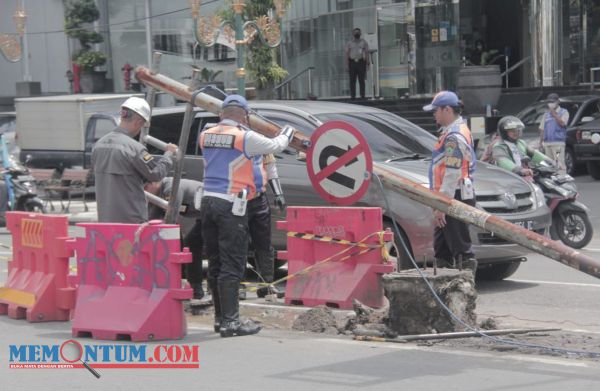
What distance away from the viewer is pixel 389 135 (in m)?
11.3

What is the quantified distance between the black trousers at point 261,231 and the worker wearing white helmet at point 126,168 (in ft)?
4.13

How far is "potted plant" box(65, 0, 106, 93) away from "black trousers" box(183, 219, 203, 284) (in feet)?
89.7

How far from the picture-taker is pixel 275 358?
292 inches

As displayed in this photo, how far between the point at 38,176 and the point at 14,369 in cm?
1458

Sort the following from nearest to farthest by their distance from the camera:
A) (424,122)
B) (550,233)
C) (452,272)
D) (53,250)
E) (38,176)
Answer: (452,272), (53,250), (550,233), (38,176), (424,122)

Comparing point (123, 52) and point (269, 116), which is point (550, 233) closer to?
point (269, 116)

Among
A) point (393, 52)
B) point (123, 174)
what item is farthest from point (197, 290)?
point (393, 52)

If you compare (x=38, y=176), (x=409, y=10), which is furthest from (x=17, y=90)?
(x=38, y=176)

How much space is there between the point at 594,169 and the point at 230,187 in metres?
16.5

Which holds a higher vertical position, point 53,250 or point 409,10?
point 409,10

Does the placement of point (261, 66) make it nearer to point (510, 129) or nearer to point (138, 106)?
point (510, 129)

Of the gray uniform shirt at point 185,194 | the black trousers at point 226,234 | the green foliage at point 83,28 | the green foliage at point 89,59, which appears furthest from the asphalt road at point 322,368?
the green foliage at point 83,28

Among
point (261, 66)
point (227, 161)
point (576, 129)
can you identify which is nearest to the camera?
point (227, 161)

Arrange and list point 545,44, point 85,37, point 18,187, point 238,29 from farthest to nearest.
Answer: point 85,37
point 545,44
point 18,187
point 238,29
